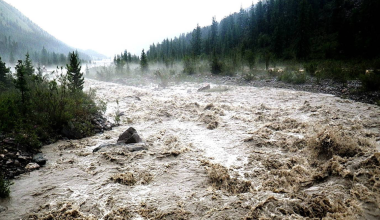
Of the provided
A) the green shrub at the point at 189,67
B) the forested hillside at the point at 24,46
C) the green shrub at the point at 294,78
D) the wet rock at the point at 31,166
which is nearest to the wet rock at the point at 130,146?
the wet rock at the point at 31,166

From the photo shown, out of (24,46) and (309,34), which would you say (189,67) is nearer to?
(309,34)

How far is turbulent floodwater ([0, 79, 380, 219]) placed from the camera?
13.7 ft

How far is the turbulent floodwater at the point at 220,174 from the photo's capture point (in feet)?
13.7

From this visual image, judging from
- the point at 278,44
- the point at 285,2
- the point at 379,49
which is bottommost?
the point at 379,49

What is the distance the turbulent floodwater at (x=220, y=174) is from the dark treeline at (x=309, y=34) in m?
21.6

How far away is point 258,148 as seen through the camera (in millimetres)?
7031

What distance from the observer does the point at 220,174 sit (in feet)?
17.8

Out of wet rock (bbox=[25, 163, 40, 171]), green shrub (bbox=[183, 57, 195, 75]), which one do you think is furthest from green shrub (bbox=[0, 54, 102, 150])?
green shrub (bbox=[183, 57, 195, 75])

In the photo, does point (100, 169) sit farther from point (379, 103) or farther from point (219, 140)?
point (379, 103)

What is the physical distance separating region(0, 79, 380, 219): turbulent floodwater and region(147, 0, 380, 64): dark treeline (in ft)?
70.9

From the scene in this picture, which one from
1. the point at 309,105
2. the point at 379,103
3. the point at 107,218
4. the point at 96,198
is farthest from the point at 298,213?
the point at 379,103

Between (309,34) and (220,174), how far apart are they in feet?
144

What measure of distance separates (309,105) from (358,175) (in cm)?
741

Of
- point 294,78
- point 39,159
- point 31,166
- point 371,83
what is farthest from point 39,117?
point 294,78
